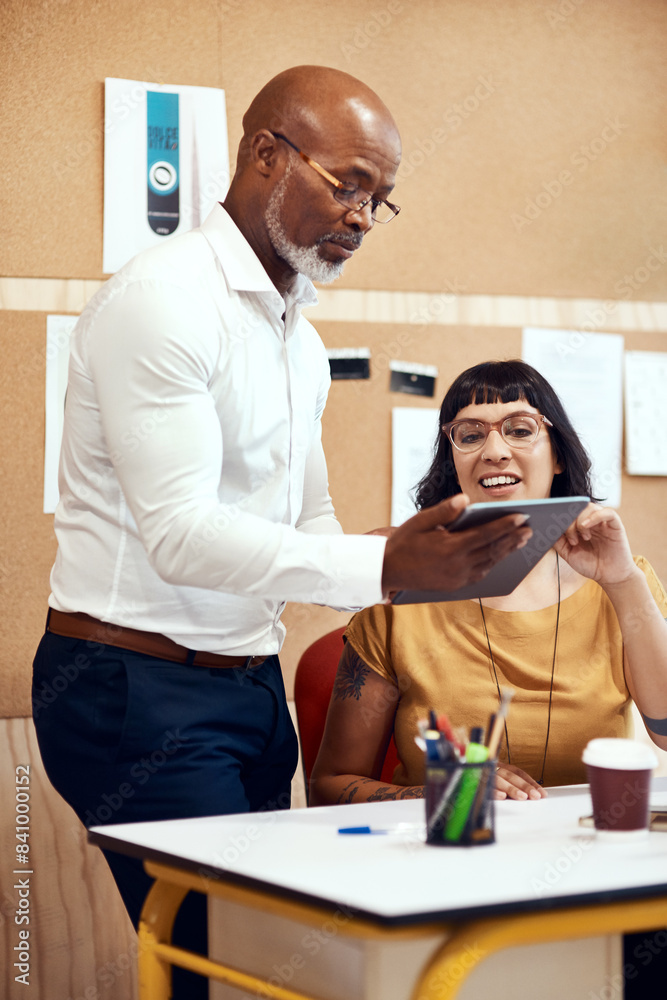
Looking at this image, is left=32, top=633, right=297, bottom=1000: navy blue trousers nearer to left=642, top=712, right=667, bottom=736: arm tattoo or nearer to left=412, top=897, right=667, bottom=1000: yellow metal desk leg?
left=412, top=897, right=667, bottom=1000: yellow metal desk leg

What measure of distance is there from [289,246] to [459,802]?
836 millimetres

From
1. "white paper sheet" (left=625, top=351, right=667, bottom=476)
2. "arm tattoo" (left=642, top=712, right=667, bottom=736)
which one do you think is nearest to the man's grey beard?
"arm tattoo" (left=642, top=712, right=667, bottom=736)

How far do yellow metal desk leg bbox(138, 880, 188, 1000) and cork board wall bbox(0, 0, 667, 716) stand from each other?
1173 millimetres

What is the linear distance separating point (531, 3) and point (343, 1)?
0.49 meters

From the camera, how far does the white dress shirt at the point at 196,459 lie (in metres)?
1.28

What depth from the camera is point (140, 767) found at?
1349 mm

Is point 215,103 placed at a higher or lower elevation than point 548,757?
higher

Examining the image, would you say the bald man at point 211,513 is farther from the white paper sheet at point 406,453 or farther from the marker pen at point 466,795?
the white paper sheet at point 406,453

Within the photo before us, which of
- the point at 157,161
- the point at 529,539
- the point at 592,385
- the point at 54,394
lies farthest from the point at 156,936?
the point at 592,385

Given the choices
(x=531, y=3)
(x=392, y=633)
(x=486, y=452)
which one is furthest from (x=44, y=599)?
(x=531, y=3)

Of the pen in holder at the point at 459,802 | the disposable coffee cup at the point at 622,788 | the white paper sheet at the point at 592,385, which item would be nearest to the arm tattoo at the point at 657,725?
the disposable coffee cup at the point at 622,788

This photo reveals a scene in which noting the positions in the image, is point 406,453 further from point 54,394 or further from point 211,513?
point 211,513

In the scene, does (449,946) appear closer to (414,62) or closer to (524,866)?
(524,866)

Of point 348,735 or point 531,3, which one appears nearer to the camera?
point 348,735
